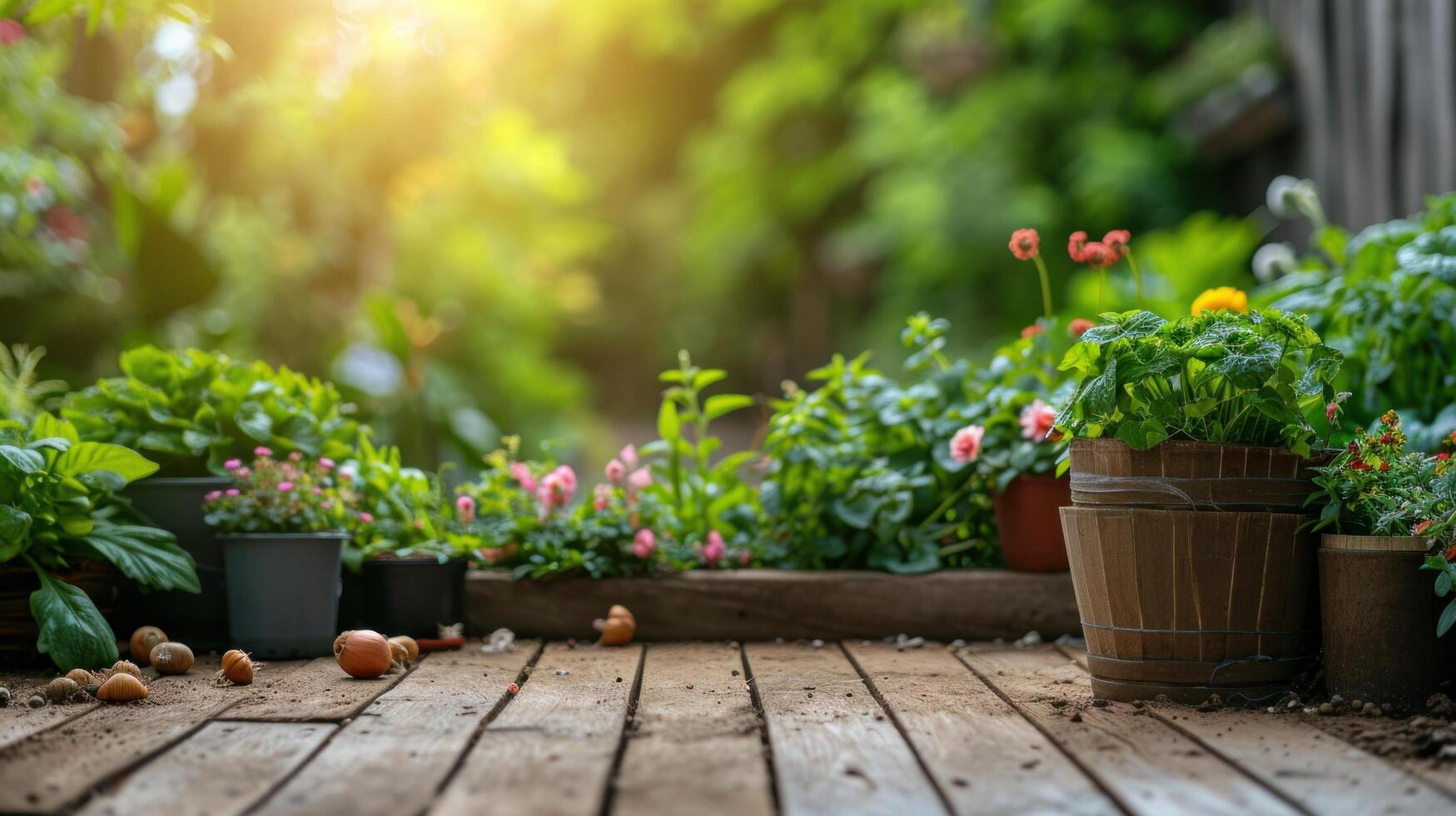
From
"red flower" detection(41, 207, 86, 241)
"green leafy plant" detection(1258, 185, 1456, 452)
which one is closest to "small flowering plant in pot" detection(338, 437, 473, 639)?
"green leafy plant" detection(1258, 185, 1456, 452)

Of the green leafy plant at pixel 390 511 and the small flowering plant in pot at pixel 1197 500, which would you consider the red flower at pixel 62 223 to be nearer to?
the green leafy plant at pixel 390 511

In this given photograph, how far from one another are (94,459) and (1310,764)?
1.93 m

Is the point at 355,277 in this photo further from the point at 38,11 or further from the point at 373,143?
the point at 38,11

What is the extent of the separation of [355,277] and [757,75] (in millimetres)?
2967

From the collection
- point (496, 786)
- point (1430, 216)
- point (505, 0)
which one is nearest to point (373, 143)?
point (505, 0)

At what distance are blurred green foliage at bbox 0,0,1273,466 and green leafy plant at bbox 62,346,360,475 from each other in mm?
706

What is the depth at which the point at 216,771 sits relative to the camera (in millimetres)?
1404

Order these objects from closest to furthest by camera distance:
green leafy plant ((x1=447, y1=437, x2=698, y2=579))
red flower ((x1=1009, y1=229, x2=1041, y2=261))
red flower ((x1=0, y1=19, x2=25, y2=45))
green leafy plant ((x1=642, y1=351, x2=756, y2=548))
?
red flower ((x1=1009, y1=229, x2=1041, y2=261)), green leafy plant ((x1=447, y1=437, x2=698, y2=579)), green leafy plant ((x1=642, y1=351, x2=756, y2=548)), red flower ((x1=0, y1=19, x2=25, y2=45))

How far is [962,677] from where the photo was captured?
2.10 m

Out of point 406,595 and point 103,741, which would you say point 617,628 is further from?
point 103,741

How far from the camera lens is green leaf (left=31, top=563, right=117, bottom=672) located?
1994mm

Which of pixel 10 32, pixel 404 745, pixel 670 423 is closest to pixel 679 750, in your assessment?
pixel 404 745

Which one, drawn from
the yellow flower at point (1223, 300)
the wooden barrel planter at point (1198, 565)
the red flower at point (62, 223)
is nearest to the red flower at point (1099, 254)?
the yellow flower at point (1223, 300)

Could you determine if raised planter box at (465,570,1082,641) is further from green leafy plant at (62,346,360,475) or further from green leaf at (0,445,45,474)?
green leaf at (0,445,45,474)
